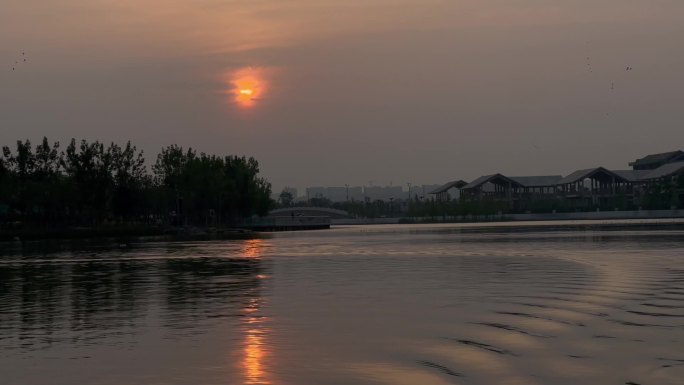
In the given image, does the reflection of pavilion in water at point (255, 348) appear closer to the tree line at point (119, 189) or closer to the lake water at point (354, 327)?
the lake water at point (354, 327)

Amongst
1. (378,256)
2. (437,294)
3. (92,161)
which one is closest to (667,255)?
(378,256)

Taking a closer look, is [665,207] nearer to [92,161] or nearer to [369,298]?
[92,161]

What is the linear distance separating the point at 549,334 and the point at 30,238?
92637 millimetres

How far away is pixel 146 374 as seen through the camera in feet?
48.4

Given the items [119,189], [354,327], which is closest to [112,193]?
[119,189]

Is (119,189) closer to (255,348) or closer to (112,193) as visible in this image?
(112,193)

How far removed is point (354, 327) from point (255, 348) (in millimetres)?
3319

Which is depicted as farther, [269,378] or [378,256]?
[378,256]

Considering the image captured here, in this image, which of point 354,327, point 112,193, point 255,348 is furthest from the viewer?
point 112,193

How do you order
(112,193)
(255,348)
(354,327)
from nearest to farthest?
(255,348) < (354,327) < (112,193)

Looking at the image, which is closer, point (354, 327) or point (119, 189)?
point (354, 327)

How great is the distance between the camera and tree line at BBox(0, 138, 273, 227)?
118 meters

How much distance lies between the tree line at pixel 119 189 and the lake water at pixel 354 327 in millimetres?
81974

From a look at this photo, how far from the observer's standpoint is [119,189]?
129 meters
